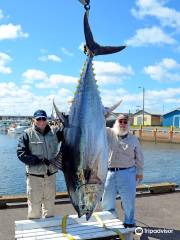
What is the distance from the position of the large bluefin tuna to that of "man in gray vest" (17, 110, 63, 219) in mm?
685

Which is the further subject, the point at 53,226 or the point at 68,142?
the point at 53,226

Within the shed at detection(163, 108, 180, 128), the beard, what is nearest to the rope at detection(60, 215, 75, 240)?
the beard

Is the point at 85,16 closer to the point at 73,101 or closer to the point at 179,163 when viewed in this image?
the point at 73,101

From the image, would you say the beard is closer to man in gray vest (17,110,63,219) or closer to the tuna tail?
man in gray vest (17,110,63,219)

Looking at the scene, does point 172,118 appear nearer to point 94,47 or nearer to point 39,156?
point 39,156

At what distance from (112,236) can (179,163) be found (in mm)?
20265

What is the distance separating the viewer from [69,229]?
4.32 meters

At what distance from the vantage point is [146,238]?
4930 mm

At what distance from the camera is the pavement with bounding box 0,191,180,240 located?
5066 millimetres

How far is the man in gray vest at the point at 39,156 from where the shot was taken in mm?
4191

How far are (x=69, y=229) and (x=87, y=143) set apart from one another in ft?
4.60

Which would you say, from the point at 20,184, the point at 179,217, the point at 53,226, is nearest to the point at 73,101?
the point at 53,226

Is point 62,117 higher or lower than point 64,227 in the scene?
higher

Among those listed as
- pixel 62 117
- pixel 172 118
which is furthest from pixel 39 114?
pixel 172 118
